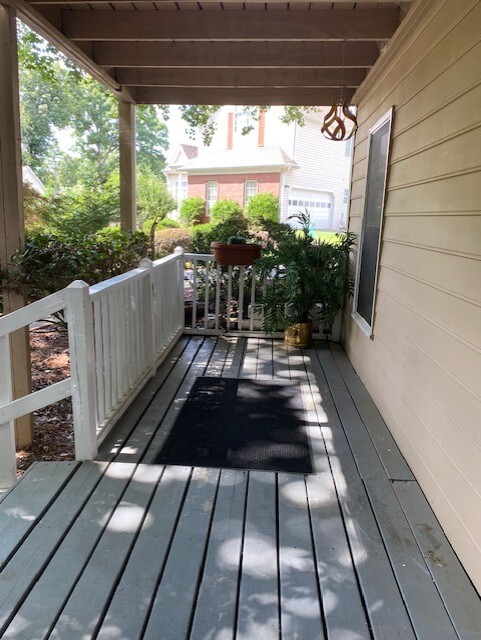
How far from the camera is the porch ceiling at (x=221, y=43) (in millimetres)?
3230

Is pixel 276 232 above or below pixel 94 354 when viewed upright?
above

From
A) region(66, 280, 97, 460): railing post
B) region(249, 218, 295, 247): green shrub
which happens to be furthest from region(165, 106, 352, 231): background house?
region(66, 280, 97, 460): railing post

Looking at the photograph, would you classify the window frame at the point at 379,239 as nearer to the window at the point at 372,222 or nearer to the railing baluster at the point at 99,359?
the window at the point at 372,222

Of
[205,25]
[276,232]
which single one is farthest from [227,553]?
[276,232]

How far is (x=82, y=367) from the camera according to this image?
2.39 m

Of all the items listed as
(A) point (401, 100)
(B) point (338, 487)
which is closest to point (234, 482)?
(B) point (338, 487)

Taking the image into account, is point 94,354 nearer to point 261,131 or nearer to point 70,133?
point 261,131

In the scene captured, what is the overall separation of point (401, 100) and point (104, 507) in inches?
114

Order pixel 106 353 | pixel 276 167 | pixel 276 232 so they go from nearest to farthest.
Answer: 1. pixel 106 353
2. pixel 276 232
3. pixel 276 167

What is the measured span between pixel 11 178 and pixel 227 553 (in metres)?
2.42

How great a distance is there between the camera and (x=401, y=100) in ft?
10.00

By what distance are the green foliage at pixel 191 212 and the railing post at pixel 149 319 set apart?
38.3 feet

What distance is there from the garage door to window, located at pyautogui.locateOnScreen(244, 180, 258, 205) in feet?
3.99

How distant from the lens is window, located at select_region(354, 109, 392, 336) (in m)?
3.55
